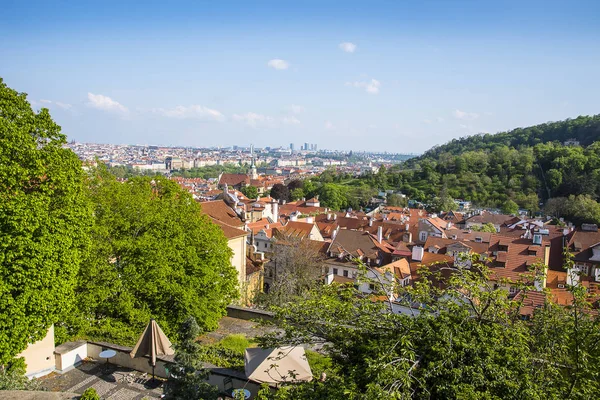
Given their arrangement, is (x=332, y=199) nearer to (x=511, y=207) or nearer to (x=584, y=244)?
(x=511, y=207)

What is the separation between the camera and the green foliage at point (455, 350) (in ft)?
21.2

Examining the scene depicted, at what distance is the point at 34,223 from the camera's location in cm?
1127

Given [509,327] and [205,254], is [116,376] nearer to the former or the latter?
[205,254]

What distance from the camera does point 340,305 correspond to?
28.8 feet

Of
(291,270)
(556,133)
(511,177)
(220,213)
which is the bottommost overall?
(291,270)

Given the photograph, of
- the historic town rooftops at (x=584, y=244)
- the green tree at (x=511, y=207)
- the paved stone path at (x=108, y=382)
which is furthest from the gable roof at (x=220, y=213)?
the green tree at (x=511, y=207)

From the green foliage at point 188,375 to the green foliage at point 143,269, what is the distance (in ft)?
15.0

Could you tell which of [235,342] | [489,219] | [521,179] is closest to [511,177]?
[521,179]

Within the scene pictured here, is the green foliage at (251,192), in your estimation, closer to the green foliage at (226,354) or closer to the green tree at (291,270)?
the green tree at (291,270)

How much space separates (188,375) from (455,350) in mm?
6806

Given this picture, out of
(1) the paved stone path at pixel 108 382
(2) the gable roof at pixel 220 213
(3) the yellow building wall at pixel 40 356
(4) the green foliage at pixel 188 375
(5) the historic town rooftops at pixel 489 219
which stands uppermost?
(2) the gable roof at pixel 220 213

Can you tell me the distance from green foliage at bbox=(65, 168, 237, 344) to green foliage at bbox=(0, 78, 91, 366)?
2647mm

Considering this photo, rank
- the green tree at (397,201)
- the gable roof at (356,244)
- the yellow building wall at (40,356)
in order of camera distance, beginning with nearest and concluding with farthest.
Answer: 1. the yellow building wall at (40,356)
2. the gable roof at (356,244)
3. the green tree at (397,201)

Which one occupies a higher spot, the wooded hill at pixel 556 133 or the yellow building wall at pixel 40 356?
the wooded hill at pixel 556 133
